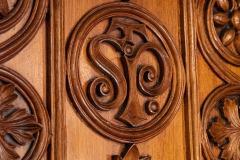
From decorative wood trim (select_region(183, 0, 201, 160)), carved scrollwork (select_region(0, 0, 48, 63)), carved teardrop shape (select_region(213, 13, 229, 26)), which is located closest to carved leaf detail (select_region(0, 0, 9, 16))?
carved scrollwork (select_region(0, 0, 48, 63))

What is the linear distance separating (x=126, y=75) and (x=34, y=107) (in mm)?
263

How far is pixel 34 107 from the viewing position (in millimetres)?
753

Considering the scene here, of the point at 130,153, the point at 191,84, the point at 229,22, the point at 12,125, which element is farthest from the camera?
the point at 229,22

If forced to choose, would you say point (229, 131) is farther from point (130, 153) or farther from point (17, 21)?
point (17, 21)

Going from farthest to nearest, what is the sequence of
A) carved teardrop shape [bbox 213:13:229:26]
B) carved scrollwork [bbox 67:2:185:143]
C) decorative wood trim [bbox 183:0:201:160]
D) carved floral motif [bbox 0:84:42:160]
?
carved teardrop shape [bbox 213:13:229:26]
decorative wood trim [bbox 183:0:201:160]
carved scrollwork [bbox 67:2:185:143]
carved floral motif [bbox 0:84:42:160]

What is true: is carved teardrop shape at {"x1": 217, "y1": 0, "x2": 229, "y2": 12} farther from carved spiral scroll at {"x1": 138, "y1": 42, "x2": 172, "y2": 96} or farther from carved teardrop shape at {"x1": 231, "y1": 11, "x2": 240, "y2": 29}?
carved spiral scroll at {"x1": 138, "y1": 42, "x2": 172, "y2": 96}

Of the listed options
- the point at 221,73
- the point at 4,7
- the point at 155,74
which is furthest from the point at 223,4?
the point at 4,7

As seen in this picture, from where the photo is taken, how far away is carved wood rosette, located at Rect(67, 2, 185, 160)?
82 centimetres

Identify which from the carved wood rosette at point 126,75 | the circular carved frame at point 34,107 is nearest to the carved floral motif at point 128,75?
the carved wood rosette at point 126,75

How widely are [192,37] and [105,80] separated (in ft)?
1.04

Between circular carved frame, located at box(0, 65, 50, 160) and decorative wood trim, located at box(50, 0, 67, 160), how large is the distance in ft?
0.06

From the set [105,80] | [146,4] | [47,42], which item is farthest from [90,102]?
[146,4]

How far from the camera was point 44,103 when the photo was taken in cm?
77

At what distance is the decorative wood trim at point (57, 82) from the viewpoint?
0.76 meters
